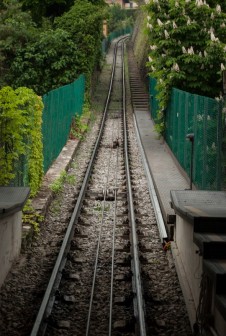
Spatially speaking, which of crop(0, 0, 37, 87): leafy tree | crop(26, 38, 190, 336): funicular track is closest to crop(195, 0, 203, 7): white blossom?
crop(26, 38, 190, 336): funicular track

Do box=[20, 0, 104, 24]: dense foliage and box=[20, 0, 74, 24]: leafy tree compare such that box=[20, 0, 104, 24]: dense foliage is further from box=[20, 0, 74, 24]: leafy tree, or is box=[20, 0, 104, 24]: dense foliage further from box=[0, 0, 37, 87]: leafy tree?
box=[0, 0, 37, 87]: leafy tree

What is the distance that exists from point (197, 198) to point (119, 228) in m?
2.35

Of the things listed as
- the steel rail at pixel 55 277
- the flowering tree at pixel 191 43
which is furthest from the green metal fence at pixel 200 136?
the steel rail at pixel 55 277

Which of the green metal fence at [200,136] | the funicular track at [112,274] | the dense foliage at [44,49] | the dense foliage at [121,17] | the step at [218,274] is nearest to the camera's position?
the step at [218,274]

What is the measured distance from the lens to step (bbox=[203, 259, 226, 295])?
610cm

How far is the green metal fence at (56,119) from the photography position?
57.8ft

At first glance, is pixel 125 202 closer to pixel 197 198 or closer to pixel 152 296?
pixel 197 198

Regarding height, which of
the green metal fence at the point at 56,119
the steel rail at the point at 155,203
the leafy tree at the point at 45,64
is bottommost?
the steel rail at the point at 155,203

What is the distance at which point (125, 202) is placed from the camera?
48.9 feet

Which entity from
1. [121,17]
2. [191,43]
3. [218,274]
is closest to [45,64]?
[191,43]

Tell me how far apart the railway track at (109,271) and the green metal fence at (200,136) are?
132 centimetres

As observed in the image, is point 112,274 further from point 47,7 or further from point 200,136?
point 47,7

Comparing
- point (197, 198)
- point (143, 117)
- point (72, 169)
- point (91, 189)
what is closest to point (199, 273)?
point (197, 198)

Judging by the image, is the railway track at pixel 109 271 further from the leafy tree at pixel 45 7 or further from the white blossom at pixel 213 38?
the leafy tree at pixel 45 7
